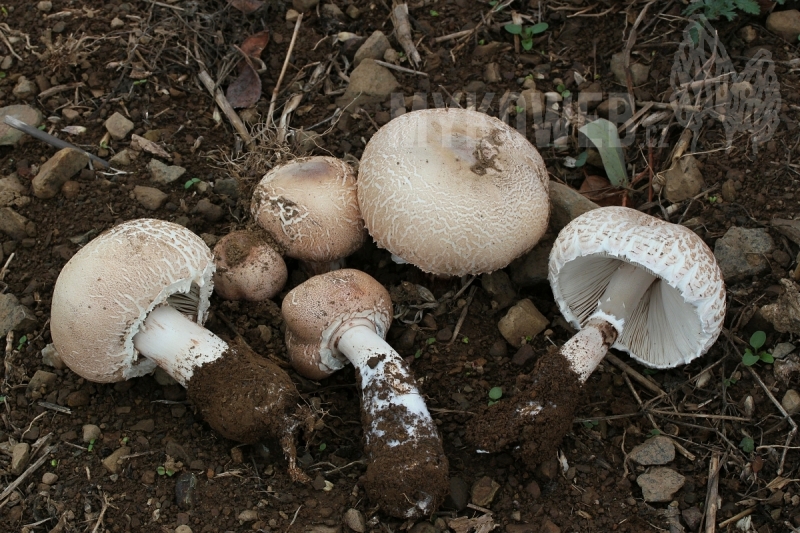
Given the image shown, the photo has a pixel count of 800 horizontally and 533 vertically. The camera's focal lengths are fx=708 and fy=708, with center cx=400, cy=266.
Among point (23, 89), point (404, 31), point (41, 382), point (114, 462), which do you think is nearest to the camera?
point (114, 462)

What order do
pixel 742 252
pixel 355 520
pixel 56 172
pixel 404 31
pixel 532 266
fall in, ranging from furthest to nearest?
1. pixel 404 31
2. pixel 56 172
3. pixel 532 266
4. pixel 742 252
5. pixel 355 520

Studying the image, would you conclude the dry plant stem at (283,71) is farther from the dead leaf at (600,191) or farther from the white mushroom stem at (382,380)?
the dead leaf at (600,191)

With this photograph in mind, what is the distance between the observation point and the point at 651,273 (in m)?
3.79

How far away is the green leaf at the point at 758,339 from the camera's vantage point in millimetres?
3828

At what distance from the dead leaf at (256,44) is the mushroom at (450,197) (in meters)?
1.76

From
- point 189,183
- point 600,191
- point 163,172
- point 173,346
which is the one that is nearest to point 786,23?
point 600,191

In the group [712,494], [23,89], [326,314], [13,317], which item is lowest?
[712,494]

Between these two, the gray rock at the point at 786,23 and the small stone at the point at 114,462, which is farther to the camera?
the gray rock at the point at 786,23

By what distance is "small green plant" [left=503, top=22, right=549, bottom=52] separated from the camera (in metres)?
5.25

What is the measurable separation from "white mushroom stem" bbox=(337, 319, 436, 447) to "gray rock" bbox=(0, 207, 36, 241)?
2213 millimetres

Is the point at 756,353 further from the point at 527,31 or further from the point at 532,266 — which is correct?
the point at 527,31

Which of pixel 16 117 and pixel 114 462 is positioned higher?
pixel 16 117

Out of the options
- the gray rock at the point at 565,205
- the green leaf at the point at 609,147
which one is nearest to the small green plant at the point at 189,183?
the gray rock at the point at 565,205

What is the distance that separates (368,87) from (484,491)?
2.98 m
